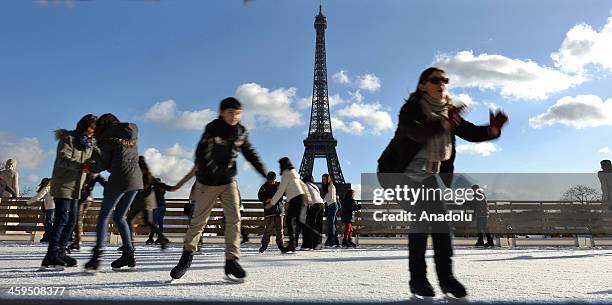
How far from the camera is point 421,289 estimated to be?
114 inches

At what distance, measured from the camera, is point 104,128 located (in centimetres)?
438

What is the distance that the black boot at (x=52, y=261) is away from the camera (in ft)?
15.1

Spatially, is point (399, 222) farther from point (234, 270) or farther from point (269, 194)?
point (234, 270)

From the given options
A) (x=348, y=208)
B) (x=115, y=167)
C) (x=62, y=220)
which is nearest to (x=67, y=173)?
(x=62, y=220)

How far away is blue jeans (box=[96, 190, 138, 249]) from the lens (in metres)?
4.27

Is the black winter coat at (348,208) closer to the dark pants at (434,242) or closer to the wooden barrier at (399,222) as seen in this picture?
the wooden barrier at (399,222)

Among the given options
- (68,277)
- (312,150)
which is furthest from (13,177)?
(312,150)

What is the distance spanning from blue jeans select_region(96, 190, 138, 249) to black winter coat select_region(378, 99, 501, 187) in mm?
2428

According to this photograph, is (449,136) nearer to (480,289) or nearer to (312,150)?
(480,289)

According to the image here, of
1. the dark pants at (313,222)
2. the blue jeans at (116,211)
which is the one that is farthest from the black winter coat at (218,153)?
the dark pants at (313,222)

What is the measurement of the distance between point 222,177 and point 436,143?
159cm

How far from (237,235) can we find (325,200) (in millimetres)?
6477

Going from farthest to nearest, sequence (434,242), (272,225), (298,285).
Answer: (272,225) → (298,285) → (434,242)

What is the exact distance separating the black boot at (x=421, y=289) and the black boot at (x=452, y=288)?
2.9 inches
